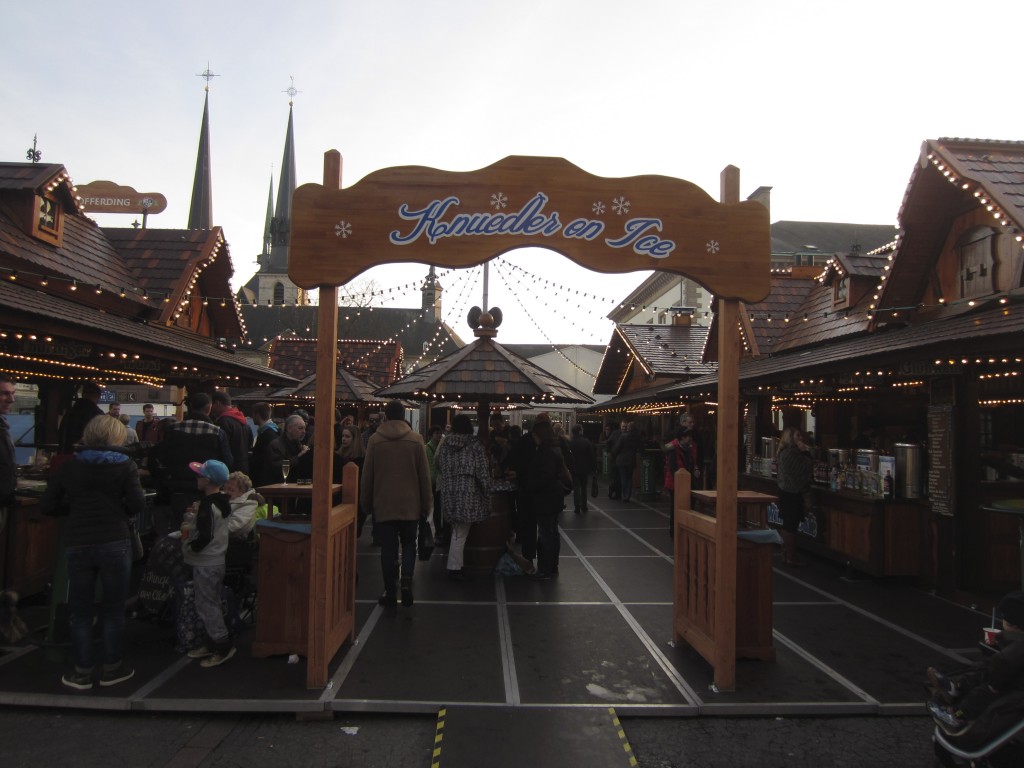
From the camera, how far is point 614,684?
474 cm

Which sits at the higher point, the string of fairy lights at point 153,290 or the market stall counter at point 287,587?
the string of fairy lights at point 153,290

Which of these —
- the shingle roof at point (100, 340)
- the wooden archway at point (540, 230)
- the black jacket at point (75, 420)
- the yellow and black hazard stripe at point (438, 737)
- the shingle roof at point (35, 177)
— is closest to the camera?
the yellow and black hazard stripe at point (438, 737)

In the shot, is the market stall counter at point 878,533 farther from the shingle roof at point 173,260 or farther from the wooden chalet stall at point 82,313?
the shingle roof at point 173,260

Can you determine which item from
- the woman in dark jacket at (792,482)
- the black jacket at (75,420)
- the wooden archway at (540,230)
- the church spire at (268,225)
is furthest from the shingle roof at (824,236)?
the church spire at (268,225)

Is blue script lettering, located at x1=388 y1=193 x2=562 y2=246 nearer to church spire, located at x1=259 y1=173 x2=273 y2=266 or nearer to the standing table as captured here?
the standing table

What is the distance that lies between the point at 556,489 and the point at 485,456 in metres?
0.91

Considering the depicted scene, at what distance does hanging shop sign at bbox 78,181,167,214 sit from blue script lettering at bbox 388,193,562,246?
1556 cm

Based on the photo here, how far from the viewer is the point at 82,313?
7.75 m

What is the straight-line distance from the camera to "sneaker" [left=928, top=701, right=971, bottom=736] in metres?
3.44

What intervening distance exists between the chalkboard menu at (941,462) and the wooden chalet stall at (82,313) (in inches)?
352

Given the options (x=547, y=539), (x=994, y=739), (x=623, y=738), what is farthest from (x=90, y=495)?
(x=994, y=739)

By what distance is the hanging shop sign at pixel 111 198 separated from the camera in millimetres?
17719

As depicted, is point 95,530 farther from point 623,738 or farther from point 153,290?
point 153,290

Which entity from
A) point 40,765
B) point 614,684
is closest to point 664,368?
point 614,684
